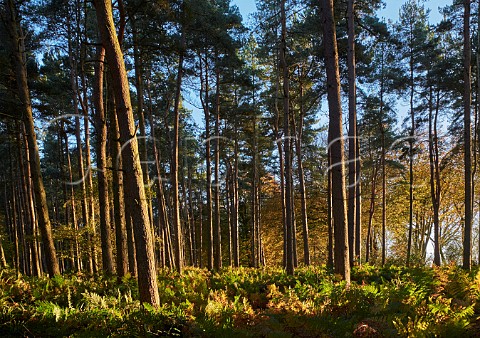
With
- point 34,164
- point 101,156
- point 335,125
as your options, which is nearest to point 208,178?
point 101,156

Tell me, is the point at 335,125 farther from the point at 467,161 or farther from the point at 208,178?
the point at 208,178

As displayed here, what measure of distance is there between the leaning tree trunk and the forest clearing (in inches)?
0.9

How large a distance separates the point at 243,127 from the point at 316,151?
6.65 meters

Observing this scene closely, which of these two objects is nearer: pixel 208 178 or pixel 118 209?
pixel 118 209

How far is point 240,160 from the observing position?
27.1 m

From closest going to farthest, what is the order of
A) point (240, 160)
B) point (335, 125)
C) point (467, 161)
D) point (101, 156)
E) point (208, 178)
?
point (335, 125) → point (101, 156) → point (467, 161) → point (208, 178) → point (240, 160)

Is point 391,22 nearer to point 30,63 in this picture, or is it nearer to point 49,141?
point 30,63

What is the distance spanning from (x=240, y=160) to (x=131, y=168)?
861 inches

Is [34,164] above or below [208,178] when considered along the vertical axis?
above

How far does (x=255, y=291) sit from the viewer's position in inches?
328

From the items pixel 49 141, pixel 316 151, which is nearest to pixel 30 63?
pixel 49 141

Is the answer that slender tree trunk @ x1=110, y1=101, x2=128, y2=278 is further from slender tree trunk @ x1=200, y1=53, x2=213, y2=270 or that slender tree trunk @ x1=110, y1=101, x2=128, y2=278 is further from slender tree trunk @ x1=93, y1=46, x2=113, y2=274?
slender tree trunk @ x1=200, y1=53, x2=213, y2=270

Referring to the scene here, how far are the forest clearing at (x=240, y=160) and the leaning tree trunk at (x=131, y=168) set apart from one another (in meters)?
0.02

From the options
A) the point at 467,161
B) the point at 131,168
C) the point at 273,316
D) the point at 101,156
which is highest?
the point at 101,156
